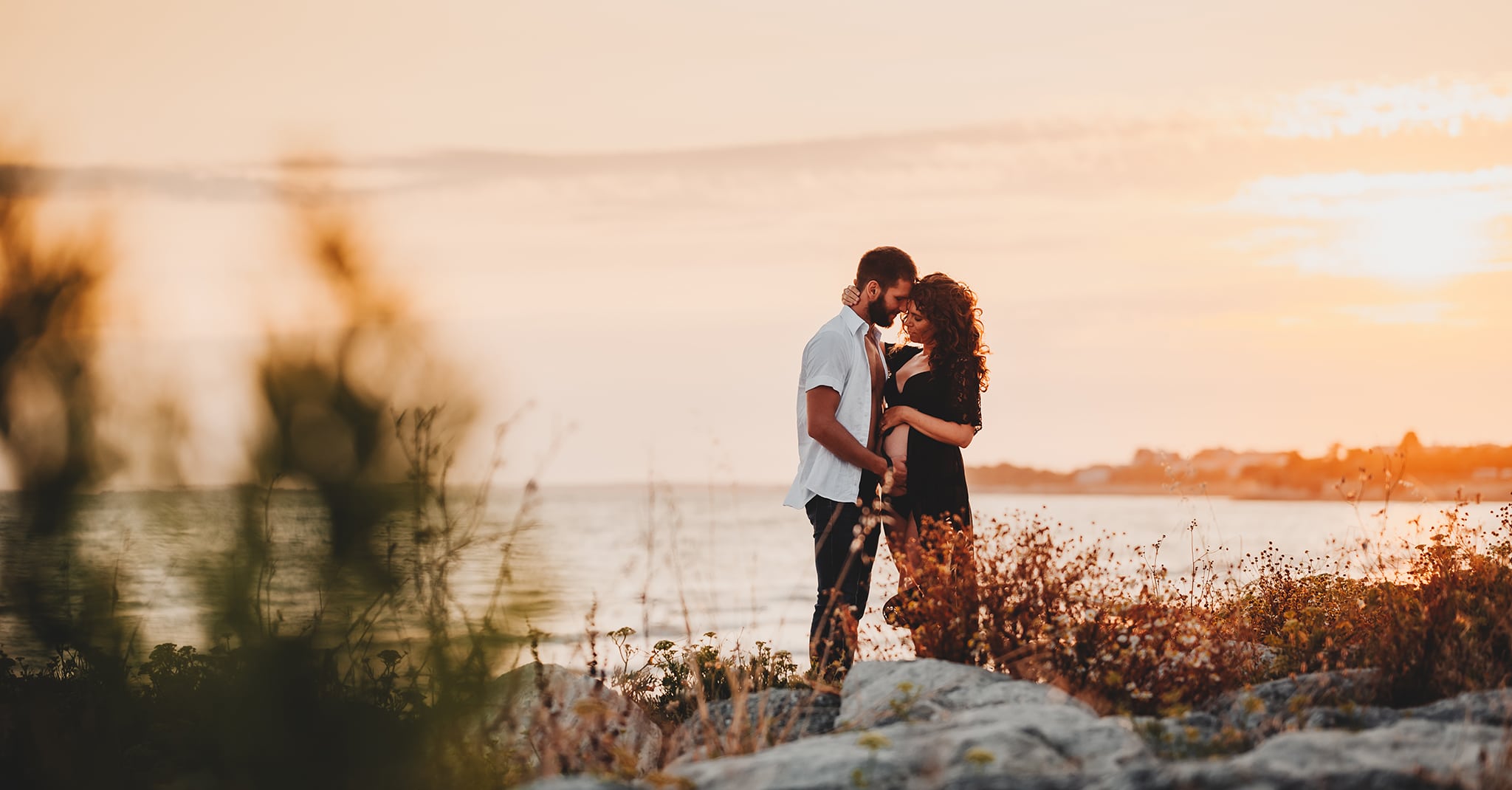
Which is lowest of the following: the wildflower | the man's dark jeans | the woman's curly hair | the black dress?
the wildflower

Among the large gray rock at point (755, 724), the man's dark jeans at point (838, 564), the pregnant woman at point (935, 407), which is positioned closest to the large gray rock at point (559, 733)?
the large gray rock at point (755, 724)

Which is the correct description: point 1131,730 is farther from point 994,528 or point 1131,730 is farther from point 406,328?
point 406,328

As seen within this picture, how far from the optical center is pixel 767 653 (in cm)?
656

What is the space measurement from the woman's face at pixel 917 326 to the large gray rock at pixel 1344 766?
3.37 m

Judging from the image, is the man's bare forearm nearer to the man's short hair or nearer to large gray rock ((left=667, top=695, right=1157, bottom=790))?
the man's short hair

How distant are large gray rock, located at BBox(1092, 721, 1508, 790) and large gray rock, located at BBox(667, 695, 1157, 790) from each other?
221mm

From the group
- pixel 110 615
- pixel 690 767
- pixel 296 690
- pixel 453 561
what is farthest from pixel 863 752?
pixel 110 615

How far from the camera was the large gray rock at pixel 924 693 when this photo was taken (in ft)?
13.9

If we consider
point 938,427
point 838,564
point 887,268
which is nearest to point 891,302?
point 887,268

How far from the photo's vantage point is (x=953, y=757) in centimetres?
340

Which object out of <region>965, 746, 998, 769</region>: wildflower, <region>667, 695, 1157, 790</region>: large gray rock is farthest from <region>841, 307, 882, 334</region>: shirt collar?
<region>965, 746, 998, 769</region>: wildflower

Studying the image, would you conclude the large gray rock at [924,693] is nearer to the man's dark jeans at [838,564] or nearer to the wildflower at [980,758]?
the wildflower at [980,758]

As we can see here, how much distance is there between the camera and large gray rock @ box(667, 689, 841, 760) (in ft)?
14.0

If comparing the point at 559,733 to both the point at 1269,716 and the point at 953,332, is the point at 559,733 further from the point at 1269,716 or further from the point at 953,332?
the point at 953,332
